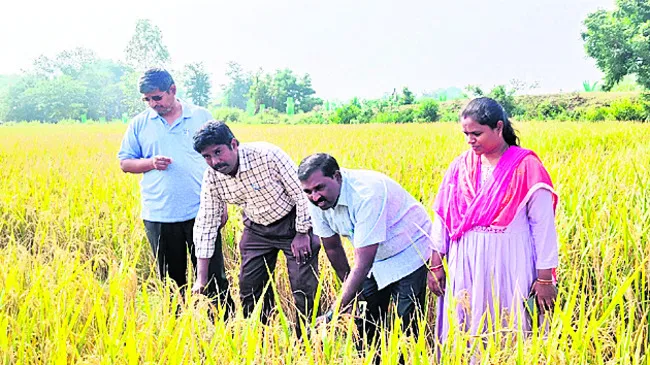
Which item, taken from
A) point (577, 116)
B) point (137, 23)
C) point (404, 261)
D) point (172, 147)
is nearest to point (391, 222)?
point (404, 261)

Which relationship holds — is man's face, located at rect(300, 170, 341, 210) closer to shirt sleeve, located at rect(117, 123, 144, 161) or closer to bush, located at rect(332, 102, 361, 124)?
shirt sleeve, located at rect(117, 123, 144, 161)

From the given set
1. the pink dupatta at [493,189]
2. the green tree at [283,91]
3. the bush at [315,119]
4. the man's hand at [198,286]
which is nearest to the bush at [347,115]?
the bush at [315,119]

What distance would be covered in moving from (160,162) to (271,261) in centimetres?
74

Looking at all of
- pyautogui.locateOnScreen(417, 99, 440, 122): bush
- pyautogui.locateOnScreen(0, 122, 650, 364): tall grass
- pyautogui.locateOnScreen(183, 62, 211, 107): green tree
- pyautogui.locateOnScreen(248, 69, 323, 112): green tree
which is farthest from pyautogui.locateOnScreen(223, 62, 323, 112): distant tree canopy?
pyautogui.locateOnScreen(0, 122, 650, 364): tall grass

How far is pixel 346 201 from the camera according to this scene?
2111mm

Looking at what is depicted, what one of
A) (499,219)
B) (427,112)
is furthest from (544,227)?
(427,112)

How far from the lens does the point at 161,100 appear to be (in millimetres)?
2816

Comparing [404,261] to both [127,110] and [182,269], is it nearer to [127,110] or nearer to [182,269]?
[182,269]

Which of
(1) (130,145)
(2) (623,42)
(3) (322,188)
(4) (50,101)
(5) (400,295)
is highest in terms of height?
(2) (623,42)

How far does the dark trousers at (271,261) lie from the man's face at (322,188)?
0.62 m

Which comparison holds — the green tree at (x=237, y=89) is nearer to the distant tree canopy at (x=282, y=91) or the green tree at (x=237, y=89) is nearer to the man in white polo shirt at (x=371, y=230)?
the distant tree canopy at (x=282, y=91)

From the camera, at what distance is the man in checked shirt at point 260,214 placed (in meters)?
2.55

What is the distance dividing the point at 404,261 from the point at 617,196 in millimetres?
1788

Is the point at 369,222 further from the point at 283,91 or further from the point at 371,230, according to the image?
the point at 283,91
